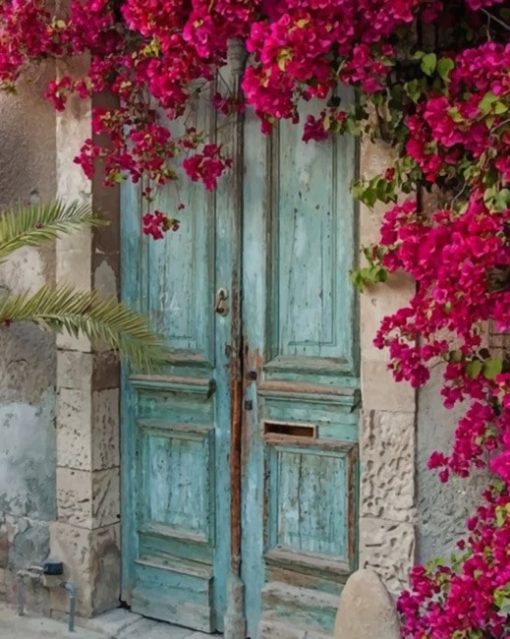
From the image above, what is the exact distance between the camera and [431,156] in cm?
360

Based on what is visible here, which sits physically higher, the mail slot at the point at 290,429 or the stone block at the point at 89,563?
the mail slot at the point at 290,429

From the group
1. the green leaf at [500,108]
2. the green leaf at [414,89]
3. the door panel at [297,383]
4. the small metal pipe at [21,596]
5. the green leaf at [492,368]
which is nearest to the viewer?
the green leaf at [500,108]

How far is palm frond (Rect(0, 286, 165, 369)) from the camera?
4.32 meters

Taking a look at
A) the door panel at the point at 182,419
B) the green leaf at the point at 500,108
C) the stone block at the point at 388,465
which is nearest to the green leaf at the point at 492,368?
the stone block at the point at 388,465

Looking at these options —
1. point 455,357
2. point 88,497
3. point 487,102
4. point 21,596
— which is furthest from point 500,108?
point 21,596

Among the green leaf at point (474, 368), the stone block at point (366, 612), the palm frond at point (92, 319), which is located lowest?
the stone block at point (366, 612)

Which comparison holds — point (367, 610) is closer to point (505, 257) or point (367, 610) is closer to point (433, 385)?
point (433, 385)

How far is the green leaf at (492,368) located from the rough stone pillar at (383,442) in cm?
38

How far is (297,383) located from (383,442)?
1.76ft

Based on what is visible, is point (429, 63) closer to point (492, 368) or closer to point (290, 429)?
point (492, 368)

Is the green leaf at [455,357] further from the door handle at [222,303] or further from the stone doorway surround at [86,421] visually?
the stone doorway surround at [86,421]

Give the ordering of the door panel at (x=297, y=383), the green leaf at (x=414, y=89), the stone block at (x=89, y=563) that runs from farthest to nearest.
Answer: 1. the stone block at (x=89, y=563)
2. the door panel at (x=297, y=383)
3. the green leaf at (x=414, y=89)

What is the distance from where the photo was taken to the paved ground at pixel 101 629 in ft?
15.0

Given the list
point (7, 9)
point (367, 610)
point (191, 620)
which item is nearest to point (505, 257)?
point (367, 610)
